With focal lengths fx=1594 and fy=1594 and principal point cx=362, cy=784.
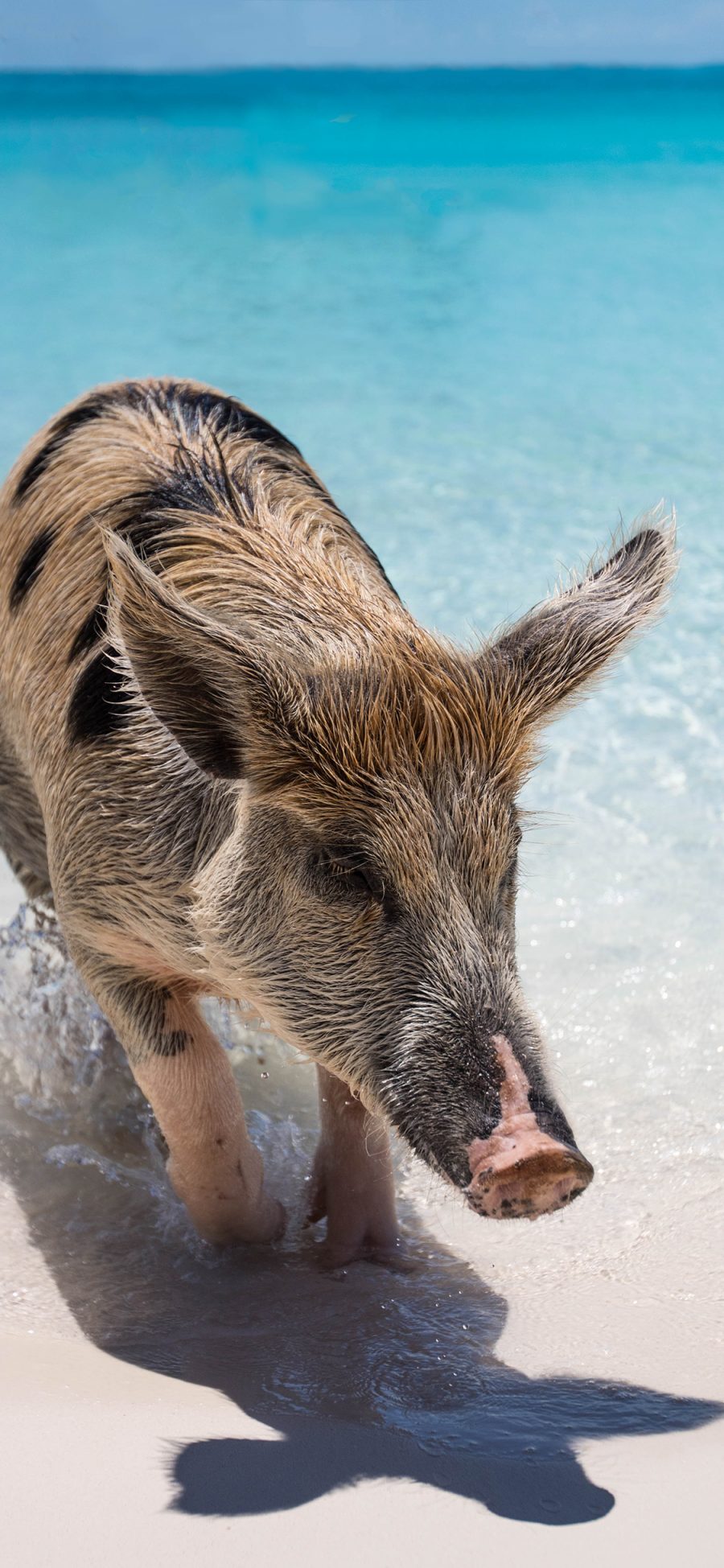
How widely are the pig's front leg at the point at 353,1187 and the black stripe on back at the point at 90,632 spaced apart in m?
1.08

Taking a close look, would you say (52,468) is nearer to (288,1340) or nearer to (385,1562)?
(288,1340)

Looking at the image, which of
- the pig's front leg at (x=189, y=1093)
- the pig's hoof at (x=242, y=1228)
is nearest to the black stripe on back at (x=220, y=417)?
the pig's front leg at (x=189, y=1093)

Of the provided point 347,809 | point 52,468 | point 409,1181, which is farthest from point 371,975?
point 52,468

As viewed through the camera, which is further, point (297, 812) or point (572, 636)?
point (572, 636)

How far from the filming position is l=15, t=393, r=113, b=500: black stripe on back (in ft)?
13.6

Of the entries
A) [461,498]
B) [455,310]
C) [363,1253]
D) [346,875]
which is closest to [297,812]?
[346,875]

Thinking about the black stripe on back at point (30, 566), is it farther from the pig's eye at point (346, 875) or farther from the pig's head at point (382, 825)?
the pig's eye at point (346, 875)

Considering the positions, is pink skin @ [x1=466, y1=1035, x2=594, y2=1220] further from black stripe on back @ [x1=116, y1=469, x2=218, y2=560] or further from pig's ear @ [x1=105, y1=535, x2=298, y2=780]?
black stripe on back @ [x1=116, y1=469, x2=218, y2=560]

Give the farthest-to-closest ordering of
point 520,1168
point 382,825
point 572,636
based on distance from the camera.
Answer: point 572,636
point 382,825
point 520,1168

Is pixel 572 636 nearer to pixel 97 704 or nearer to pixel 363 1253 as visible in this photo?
pixel 97 704

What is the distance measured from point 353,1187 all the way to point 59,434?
6.79ft

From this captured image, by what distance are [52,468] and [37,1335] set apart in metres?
2.10

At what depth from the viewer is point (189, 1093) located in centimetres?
350

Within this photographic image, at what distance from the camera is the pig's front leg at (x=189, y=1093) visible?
3.49m
